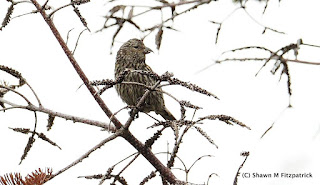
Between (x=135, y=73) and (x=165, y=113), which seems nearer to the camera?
(x=135, y=73)

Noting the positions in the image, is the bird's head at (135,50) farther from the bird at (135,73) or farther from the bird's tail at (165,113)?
the bird's tail at (165,113)

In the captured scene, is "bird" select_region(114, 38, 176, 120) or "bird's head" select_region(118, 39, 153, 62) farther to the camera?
"bird's head" select_region(118, 39, 153, 62)

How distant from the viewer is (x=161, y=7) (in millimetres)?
1520

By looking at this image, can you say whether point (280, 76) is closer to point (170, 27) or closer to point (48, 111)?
point (170, 27)

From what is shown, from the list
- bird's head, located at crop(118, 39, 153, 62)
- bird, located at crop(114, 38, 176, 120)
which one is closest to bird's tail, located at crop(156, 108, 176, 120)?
bird, located at crop(114, 38, 176, 120)

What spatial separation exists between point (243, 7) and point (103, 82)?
0.65 meters

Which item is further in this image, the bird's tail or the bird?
the bird's tail

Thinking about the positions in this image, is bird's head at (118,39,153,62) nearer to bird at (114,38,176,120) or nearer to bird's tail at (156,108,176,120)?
bird at (114,38,176,120)

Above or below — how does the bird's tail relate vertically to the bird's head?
below

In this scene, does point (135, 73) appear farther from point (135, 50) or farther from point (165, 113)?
point (165, 113)

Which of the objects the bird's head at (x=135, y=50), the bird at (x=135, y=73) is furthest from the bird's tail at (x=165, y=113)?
the bird's head at (x=135, y=50)

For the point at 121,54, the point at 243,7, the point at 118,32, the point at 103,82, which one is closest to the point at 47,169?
the point at 103,82

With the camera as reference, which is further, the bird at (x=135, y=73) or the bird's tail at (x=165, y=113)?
the bird's tail at (x=165, y=113)

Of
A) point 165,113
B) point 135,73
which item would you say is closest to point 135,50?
point 135,73
